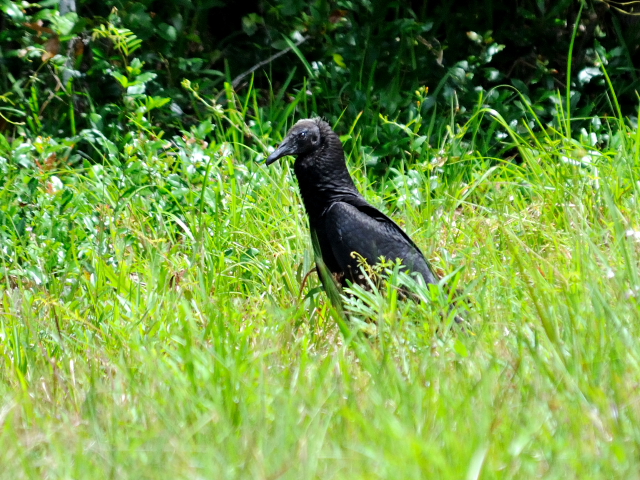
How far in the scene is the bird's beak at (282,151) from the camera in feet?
12.3

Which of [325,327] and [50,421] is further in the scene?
[325,327]

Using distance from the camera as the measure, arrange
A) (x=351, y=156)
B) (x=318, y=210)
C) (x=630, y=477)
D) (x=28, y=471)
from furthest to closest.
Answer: (x=351, y=156), (x=318, y=210), (x=28, y=471), (x=630, y=477)

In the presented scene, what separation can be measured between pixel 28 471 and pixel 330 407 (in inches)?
27.5

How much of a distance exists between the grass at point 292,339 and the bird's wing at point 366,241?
0.64 ft

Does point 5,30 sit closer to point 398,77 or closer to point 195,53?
point 195,53

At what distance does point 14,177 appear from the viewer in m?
4.28

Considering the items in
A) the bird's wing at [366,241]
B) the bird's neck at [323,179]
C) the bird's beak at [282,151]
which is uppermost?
the bird's beak at [282,151]

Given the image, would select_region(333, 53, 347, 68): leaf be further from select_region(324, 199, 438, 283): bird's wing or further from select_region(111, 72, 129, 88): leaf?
select_region(324, 199, 438, 283): bird's wing

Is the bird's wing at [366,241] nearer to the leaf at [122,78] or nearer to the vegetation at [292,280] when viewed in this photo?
the vegetation at [292,280]

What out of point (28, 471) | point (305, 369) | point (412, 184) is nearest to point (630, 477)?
point (305, 369)

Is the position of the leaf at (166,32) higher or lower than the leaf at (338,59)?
higher

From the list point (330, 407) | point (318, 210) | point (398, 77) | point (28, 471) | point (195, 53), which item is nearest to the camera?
point (28, 471)

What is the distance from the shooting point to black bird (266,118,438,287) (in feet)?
11.4

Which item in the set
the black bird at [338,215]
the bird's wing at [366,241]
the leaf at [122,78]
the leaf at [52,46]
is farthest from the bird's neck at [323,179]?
the leaf at [52,46]
